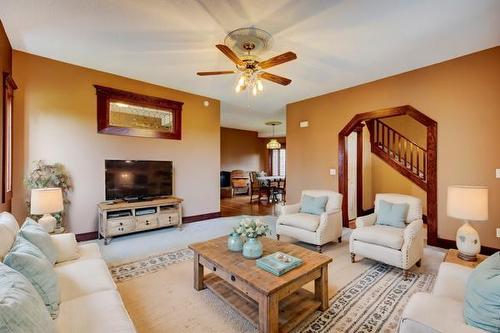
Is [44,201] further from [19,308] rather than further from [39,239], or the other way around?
[19,308]

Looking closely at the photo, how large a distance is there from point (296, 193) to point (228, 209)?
2.12 metres

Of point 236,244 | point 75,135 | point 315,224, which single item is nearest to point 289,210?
point 315,224

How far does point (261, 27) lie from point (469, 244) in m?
2.94

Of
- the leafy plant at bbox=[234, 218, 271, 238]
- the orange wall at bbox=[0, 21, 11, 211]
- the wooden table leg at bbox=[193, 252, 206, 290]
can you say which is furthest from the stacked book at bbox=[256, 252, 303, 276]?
the orange wall at bbox=[0, 21, 11, 211]

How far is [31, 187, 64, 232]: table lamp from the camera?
110 inches

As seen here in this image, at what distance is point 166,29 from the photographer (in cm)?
279

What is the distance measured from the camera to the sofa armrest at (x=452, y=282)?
5.25ft

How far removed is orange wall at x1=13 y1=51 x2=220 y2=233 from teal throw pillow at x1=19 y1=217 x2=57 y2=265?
2.19 meters

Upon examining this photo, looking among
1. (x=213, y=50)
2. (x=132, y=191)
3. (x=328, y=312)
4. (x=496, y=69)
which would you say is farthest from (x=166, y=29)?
(x=496, y=69)

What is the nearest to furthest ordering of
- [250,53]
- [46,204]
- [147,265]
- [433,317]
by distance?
[433,317] < [46,204] < [147,265] < [250,53]

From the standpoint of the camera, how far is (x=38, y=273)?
4.65ft

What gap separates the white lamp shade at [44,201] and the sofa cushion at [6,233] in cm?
83

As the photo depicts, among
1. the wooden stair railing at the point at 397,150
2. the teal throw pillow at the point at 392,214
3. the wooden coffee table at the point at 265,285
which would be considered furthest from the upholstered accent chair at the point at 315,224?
the wooden stair railing at the point at 397,150

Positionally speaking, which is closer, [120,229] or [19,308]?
[19,308]
